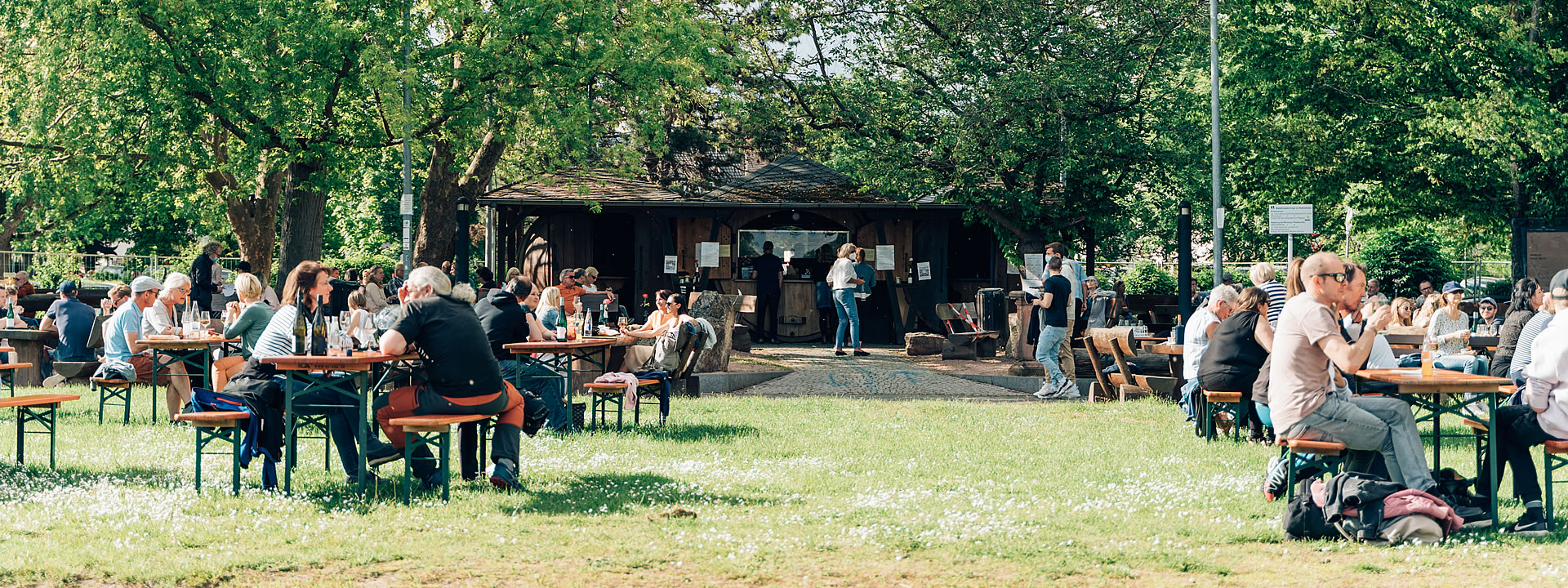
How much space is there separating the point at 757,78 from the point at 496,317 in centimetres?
1227

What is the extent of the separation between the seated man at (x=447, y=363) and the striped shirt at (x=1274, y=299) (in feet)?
18.2

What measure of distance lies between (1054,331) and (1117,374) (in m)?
0.84

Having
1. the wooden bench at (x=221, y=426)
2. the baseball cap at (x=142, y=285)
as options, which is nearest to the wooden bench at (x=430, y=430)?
the wooden bench at (x=221, y=426)

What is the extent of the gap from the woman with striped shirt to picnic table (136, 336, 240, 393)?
24.2 ft

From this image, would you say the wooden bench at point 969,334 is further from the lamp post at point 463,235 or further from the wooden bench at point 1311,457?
the wooden bench at point 1311,457

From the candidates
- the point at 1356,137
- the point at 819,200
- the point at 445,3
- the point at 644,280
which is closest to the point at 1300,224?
the point at 1356,137

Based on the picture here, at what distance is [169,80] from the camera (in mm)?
16656

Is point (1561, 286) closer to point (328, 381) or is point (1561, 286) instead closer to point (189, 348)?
point (328, 381)

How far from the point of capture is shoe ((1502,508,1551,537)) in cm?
623

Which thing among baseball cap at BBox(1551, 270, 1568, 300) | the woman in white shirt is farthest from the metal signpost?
baseball cap at BBox(1551, 270, 1568, 300)

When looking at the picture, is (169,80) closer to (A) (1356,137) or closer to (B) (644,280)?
(B) (644,280)

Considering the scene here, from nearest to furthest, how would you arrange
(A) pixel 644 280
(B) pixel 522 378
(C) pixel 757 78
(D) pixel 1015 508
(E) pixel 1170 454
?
(D) pixel 1015 508
(E) pixel 1170 454
(B) pixel 522 378
(C) pixel 757 78
(A) pixel 644 280

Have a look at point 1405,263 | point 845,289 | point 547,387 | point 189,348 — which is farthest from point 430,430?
point 1405,263

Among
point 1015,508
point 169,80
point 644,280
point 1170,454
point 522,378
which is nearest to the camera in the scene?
point 1015,508
